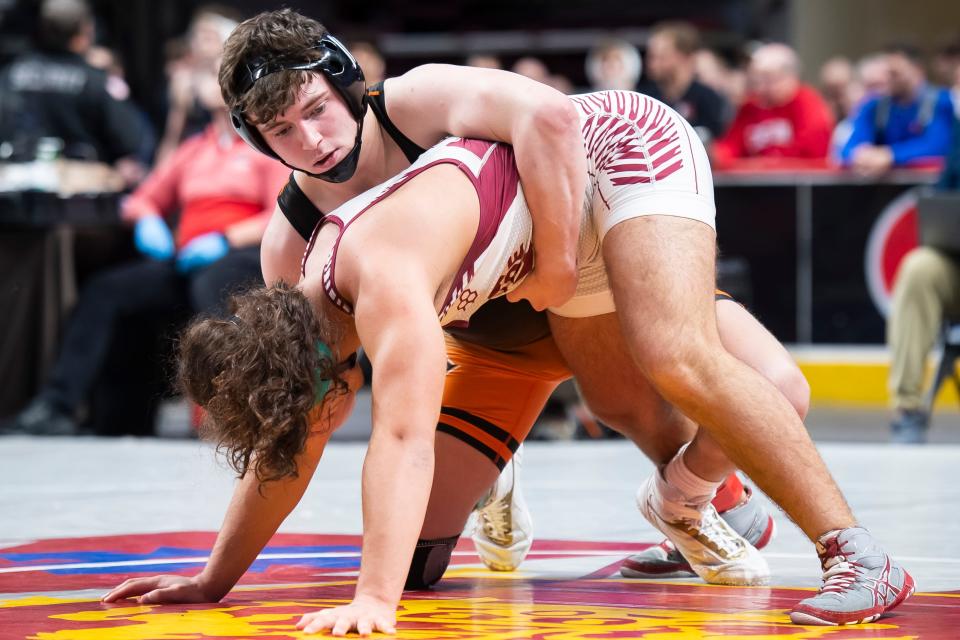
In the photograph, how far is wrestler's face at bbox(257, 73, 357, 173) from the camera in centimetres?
290

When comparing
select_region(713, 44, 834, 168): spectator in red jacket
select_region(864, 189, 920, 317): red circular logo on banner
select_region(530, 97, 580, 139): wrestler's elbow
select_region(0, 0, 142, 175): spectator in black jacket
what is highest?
select_region(530, 97, 580, 139): wrestler's elbow

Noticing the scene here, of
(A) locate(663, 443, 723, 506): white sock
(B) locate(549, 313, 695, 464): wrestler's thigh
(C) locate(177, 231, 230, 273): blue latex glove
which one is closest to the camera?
(A) locate(663, 443, 723, 506): white sock

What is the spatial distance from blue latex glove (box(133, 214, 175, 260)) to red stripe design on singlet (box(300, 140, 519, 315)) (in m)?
3.84

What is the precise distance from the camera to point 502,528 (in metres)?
3.50

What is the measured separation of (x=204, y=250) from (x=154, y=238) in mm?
406

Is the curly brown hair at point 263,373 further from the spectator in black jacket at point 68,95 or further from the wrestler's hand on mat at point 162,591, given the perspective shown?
the spectator in black jacket at point 68,95

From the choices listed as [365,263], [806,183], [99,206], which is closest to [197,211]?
[99,206]

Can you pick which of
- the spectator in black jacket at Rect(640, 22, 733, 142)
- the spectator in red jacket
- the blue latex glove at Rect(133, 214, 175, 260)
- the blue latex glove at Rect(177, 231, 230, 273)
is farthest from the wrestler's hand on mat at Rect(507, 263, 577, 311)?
the spectator in red jacket

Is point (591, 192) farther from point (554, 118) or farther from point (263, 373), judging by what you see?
point (263, 373)

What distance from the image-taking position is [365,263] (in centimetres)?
259

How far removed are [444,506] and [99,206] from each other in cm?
396

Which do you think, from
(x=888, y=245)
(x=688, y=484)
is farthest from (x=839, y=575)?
(x=888, y=245)

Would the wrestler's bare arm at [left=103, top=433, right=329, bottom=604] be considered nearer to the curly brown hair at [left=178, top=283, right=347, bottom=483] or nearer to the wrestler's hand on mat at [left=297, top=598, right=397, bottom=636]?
the curly brown hair at [left=178, top=283, right=347, bottom=483]

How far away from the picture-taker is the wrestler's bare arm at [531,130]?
292 cm
